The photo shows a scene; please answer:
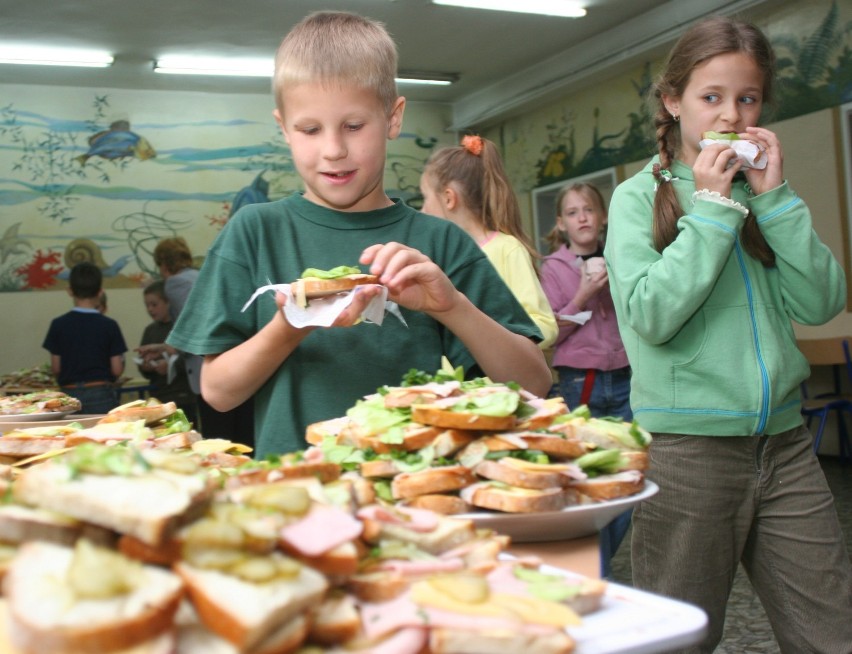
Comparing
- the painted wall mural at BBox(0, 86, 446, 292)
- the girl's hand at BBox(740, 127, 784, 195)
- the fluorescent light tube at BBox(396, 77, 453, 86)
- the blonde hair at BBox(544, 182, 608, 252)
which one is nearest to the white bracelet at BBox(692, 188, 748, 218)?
the girl's hand at BBox(740, 127, 784, 195)

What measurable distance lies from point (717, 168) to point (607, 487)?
1.07m

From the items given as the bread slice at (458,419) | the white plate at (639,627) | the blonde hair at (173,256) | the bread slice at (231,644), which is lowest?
the white plate at (639,627)

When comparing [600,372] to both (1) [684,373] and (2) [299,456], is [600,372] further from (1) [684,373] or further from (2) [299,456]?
(2) [299,456]

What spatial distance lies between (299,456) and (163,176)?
9.59 meters

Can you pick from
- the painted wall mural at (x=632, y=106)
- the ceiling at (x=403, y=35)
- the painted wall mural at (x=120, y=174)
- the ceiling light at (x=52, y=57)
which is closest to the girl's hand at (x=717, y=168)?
the painted wall mural at (x=632, y=106)

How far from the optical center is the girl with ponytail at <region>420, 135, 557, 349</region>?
3537mm

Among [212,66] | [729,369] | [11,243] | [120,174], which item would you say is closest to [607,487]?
[729,369]

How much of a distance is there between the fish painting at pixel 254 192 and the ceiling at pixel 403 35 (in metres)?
1.07

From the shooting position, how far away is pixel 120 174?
9.75 meters

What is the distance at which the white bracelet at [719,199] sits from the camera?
1.88 m

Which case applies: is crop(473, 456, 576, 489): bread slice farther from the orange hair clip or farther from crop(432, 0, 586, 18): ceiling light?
crop(432, 0, 586, 18): ceiling light

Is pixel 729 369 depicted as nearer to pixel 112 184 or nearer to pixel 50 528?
pixel 50 528

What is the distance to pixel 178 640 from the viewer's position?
0.61 metres

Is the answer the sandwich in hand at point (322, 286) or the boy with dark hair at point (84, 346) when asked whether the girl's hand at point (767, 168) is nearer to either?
the sandwich in hand at point (322, 286)
